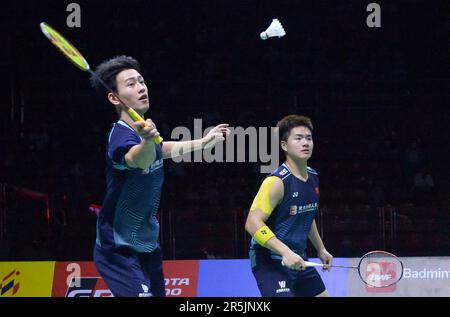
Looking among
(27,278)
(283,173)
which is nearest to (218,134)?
(283,173)

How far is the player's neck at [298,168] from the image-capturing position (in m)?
6.18

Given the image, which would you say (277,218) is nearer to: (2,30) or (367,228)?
(367,228)

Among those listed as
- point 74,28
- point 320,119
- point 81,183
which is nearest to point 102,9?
point 74,28

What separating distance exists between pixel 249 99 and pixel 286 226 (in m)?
4.78

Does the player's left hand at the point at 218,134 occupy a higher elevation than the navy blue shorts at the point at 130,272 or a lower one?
higher

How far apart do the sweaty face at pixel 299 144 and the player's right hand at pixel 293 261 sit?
2.95 feet

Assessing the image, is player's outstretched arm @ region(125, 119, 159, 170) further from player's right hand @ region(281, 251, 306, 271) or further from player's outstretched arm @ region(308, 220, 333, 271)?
→ player's outstretched arm @ region(308, 220, 333, 271)

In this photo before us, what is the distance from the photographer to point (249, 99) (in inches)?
419

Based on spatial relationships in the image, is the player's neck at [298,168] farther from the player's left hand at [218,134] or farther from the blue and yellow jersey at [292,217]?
the player's left hand at [218,134]

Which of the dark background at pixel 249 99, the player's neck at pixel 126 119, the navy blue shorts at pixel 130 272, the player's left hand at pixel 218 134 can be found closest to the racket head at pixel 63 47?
the player's neck at pixel 126 119

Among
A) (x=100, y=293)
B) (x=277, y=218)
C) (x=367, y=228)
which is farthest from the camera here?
(x=367, y=228)

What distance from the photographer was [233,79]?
10727 mm

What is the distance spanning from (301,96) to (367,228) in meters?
2.09

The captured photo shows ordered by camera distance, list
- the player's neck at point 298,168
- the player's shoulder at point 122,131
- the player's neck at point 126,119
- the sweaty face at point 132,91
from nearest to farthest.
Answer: the player's shoulder at point 122,131, the player's neck at point 126,119, the sweaty face at point 132,91, the player's neck at point 298,168
